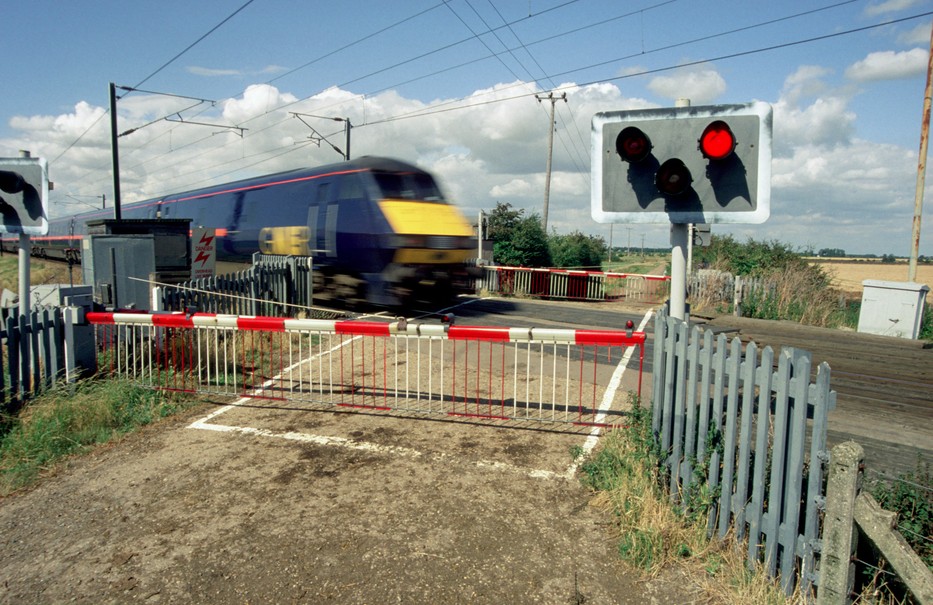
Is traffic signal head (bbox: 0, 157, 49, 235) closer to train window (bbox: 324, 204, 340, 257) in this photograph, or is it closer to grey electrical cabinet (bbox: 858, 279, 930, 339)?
train window (bbox: 324, 204, 340, 257)

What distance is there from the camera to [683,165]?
13.2 ft

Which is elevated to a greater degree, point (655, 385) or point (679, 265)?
point (679, 265)

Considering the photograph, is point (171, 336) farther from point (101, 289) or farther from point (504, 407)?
point (504, 407)

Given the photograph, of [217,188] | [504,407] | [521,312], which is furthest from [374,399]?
[217,188]

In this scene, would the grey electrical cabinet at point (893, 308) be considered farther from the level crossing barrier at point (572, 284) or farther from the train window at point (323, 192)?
the train window at point (323, 192)

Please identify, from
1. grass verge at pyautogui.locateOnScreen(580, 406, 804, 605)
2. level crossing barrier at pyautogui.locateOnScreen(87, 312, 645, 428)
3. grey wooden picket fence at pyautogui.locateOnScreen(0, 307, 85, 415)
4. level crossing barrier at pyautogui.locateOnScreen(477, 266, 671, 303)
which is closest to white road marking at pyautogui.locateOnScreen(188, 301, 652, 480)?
level crossing barrier at pyautogui.locateOnScreen(87, 312, 645, 428)

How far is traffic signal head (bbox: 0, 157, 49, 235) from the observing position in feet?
22.5

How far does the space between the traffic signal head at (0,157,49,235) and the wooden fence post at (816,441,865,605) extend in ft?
28.0

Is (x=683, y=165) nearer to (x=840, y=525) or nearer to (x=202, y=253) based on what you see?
(x=840, y=525)

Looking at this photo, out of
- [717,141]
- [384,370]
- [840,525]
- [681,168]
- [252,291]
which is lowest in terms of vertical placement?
[384,370]

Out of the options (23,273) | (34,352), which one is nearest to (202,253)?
(23,273)

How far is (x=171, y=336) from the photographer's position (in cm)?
791

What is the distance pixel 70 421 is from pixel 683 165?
6.25 meters

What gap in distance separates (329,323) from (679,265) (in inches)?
143
